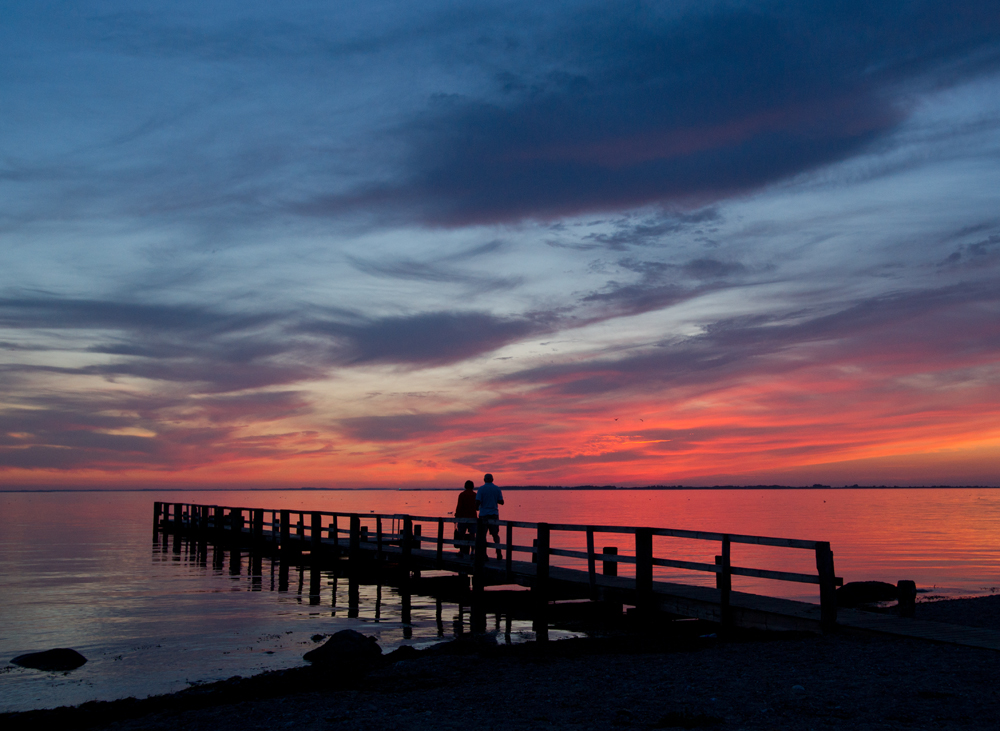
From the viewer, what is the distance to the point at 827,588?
11.3 metres

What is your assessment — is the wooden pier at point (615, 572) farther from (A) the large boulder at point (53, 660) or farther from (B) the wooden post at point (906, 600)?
(A) the large boulder at point (53, 660)

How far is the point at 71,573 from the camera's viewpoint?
31234mm

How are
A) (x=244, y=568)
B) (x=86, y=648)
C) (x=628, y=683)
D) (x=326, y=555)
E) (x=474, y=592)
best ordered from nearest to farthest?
(x=628, y=683), (x=86, y=648), (x=474, y=592), (x=326, y=555), (x=244, y=568)

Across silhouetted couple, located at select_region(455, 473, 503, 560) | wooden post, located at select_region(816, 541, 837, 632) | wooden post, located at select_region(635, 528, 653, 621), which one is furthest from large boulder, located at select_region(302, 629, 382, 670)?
wooden post, located at select_region(816, 541, 837, 632)

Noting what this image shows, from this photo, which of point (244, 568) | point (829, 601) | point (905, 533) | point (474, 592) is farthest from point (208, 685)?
point (905, 533)

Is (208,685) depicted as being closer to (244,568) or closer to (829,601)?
(829,601)

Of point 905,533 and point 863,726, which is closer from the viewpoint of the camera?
point 863,726

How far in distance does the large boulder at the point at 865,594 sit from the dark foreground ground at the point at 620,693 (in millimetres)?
10504

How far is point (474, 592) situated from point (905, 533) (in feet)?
153

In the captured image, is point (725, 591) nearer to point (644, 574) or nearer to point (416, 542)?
point (644, 574)

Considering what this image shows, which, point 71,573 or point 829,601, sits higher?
point 829,601

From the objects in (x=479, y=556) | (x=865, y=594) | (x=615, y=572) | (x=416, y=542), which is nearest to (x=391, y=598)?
(x=416, y=542)

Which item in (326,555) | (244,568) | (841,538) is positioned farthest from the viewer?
(841,538)

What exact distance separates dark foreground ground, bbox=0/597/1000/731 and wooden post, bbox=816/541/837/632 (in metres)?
0.26
